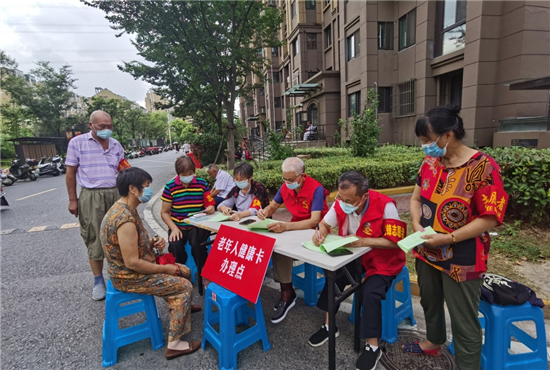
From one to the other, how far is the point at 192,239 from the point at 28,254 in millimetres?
3631

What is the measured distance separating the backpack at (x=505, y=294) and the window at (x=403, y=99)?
11.9 meters

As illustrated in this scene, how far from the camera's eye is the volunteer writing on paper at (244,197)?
3365 mm

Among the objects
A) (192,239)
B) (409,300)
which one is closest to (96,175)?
(192,239)

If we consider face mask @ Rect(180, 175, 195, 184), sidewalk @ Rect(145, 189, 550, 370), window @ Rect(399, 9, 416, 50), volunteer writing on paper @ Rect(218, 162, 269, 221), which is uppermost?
window @ Rect(399, 9, 416, 50)

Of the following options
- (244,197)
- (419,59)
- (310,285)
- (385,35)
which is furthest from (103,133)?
(385,35)

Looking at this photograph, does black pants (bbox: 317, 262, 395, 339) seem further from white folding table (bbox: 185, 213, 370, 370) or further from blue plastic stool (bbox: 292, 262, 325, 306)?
blue plastic stool (bbox: 292, 262, 325, 306)

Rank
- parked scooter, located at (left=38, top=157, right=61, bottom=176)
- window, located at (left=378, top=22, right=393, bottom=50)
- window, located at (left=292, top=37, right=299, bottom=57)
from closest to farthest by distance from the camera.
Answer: window, located at (left=378, top=22, right=393, bottom=50) < parked scooter, located at (left=38, top=157, right=61, bottom=176) < window, located at (left=292, top=37, right=299, bottom=57)

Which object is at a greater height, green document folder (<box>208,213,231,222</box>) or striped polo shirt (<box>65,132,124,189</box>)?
striped polo shirt (<box>65,132,124,189</box>)

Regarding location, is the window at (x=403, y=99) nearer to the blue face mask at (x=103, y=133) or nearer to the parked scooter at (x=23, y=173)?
the blue face mask at (x=103, y=133)

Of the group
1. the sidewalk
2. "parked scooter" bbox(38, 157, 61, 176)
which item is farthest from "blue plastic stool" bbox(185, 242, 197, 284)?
"parked scooter" bbox(38, 157, 61, 176)

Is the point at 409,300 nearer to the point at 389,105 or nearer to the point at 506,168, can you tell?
the point at 506,168

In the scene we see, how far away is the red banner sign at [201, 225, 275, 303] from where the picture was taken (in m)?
2.33

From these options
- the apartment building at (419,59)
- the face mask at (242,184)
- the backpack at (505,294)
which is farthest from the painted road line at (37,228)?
the backpack at (505,294)

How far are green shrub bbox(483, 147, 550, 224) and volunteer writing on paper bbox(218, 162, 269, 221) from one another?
3.76 m
